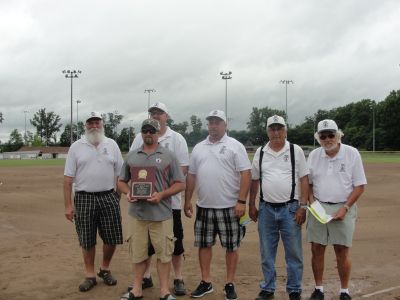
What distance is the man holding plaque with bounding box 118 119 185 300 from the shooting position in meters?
5.20

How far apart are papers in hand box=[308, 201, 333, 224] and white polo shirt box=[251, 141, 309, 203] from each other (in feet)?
0.67

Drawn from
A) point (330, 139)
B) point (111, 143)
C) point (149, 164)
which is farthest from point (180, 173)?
point (330, 139)

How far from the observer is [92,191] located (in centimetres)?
604

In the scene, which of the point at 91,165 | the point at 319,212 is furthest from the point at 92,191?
the point at 319,212

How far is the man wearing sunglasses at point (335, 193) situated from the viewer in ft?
17.6

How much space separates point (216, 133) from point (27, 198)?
1301cm

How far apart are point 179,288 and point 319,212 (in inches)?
75.2

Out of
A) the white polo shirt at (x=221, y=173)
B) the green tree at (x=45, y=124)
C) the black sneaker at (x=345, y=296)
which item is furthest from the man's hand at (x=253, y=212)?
the green tree at (x=45, y=124)

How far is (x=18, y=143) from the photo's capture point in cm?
12988

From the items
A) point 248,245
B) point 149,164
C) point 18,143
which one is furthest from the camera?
point 18,143

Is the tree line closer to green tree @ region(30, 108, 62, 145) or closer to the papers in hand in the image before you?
green tree @ region(30, 108, 62, 145)

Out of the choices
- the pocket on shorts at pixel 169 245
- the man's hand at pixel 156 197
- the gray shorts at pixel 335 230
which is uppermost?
the man's hand at pixel 156 197

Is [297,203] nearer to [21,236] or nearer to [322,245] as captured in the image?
[322,245]

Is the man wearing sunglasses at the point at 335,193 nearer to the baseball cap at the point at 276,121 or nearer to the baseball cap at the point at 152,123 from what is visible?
the baseball cap at the point at 276,121
